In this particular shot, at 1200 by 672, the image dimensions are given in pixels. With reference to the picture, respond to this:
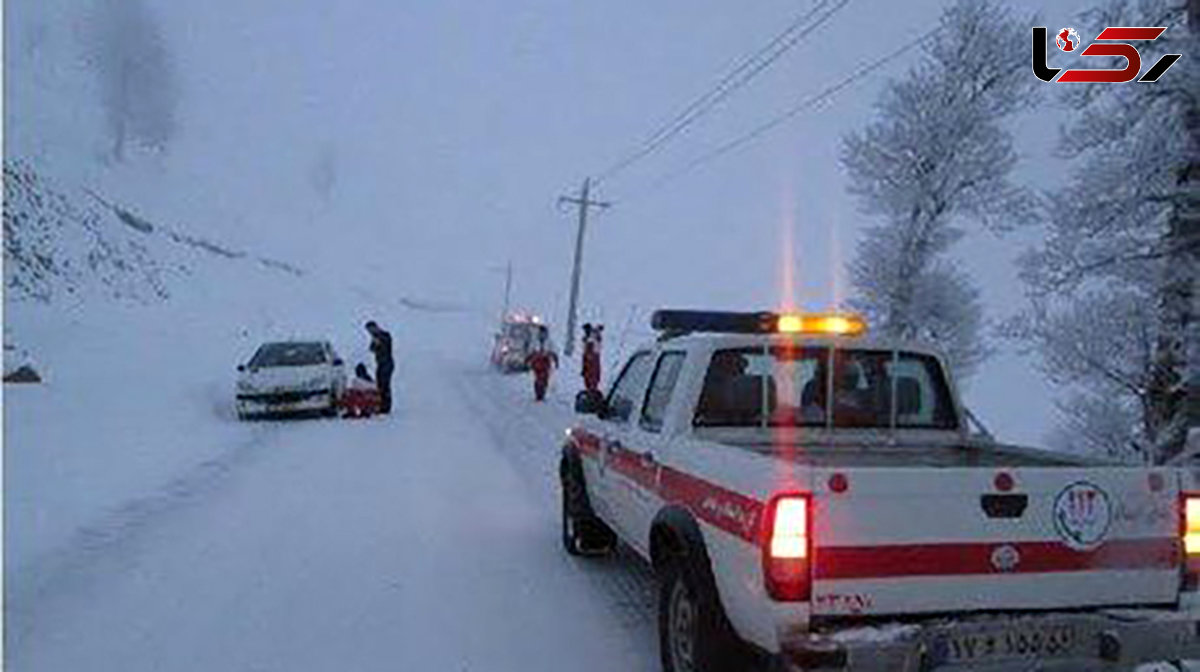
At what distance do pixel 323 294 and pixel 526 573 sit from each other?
76.8 m

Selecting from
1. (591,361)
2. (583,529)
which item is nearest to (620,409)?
(583,529)

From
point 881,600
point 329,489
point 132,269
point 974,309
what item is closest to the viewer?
point 881,600

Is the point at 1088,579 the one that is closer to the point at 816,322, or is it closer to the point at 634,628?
the point at 816,322

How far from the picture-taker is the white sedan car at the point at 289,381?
20.8 meters

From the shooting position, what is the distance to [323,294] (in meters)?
83.3

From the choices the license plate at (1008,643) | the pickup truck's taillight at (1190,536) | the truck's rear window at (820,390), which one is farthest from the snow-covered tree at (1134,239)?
the license plate at (1008,643)

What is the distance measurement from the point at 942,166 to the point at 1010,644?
29.9 m

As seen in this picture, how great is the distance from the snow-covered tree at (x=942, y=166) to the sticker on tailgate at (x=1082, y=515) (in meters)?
27.5

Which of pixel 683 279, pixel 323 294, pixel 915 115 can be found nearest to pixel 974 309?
pixel 915 115

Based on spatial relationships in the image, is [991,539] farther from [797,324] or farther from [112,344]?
[112,344]

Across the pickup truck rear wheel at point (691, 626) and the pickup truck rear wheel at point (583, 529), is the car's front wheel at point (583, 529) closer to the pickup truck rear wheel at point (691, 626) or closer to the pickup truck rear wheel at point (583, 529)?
the pickup truck rear wheel at point (583, 529)

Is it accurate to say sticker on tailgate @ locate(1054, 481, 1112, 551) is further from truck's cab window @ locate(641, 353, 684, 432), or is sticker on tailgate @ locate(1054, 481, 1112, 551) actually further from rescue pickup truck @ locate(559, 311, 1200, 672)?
truck's cab window @ locate(641, 353, 684, 432)

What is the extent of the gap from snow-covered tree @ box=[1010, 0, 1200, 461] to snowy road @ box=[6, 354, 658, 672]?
856 cm

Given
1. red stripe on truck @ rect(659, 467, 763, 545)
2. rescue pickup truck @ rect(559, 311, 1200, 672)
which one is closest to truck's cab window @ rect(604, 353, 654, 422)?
red stripe on truck @ rect(659, 467, 763, 545)
